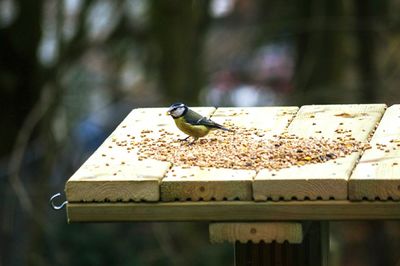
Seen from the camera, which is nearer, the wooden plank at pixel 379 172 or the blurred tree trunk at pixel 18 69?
the wooden plank at pixel 379 172

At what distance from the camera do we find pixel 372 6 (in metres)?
7.20

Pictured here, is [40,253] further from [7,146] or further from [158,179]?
[158,179]

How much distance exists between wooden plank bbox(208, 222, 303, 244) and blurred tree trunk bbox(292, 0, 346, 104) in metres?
3.84

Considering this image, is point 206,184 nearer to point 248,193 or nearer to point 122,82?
point 248,193

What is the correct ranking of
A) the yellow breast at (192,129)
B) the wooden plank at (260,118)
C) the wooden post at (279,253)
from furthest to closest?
the wooden plank at (260,118) → the yellow breast at (192,129) → the wooden post at (279,253)

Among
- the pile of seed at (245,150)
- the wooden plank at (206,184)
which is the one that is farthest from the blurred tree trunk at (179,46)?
the wooden plank at (206,184)

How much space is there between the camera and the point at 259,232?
302 centimetres

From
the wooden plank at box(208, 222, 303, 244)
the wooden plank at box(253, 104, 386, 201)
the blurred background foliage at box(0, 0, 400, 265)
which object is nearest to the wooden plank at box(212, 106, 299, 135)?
the wooden plank at box(253, 104, 386, 201)

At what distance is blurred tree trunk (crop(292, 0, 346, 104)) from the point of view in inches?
275

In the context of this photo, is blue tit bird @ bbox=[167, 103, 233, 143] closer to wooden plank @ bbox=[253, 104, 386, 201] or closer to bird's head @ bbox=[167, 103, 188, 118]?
bird's head @ bbox=[167, 103, 188, 118]

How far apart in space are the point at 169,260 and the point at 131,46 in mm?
1699

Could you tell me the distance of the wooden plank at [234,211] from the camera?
116 inches

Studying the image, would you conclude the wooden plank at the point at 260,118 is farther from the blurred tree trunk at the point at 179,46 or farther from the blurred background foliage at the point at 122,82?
the blurred tree trunk at the point at 179,46

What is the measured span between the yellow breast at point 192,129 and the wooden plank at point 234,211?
22.2 inches
